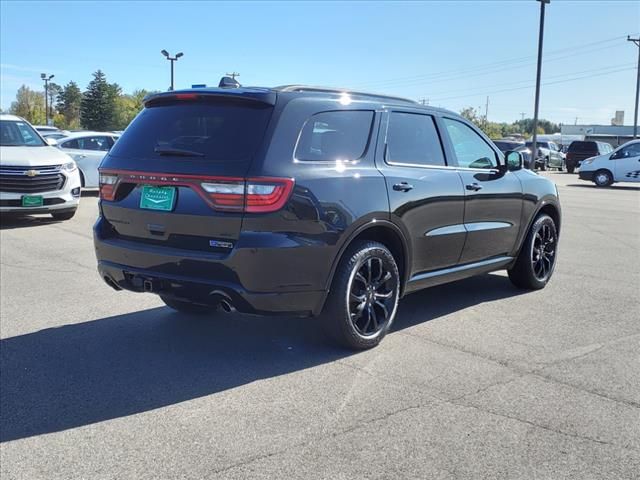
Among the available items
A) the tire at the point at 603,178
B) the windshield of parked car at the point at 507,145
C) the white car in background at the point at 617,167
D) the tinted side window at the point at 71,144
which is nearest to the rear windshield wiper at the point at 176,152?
the tinted side window at the point at 71,144

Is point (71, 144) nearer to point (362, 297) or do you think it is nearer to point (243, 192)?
point (362, 297)

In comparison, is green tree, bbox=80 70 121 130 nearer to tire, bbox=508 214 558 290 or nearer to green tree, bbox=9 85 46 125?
green tree, bbox=9 85 46 125

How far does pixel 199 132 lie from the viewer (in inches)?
175

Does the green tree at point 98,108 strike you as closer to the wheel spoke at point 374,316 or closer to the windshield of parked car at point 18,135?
the windshield of parked car at point 18,135

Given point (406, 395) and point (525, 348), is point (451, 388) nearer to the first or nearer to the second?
point (406, 395)

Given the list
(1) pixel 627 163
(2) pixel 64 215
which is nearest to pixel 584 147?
(1) pixel 627 163

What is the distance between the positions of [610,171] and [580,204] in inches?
353

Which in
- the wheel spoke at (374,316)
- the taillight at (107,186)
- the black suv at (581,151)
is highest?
A: the black suv at (581,151)

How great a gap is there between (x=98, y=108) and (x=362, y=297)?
61969 mm

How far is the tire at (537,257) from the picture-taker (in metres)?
6.70

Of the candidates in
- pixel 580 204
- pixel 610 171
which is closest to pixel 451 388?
pixel 580 204

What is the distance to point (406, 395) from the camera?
4.00 meters

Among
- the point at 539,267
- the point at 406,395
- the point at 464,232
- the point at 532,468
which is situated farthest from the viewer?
the point at 539,267

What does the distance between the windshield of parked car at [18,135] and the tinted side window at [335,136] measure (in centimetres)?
888
